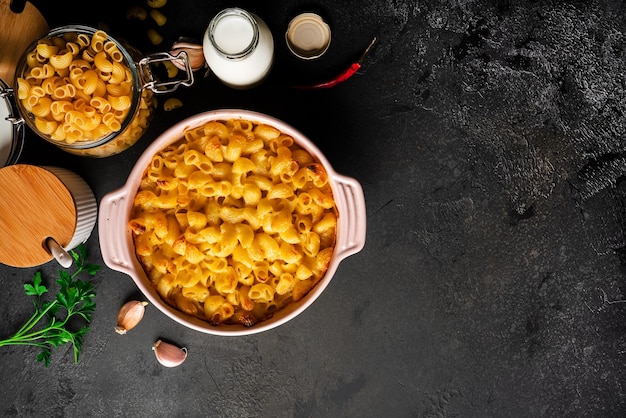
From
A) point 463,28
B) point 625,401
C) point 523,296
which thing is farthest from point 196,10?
point 625,401

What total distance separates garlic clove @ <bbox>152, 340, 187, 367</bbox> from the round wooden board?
0.92 meters

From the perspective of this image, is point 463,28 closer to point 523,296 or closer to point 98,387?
point 523,296

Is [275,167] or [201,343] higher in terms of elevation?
[275,167]

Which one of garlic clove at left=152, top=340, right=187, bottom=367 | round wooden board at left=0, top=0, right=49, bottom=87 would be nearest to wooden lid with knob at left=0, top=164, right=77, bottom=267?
round wooden board at left=0, top=0, right=49, bottom=87

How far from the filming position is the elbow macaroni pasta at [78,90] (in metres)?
1.46

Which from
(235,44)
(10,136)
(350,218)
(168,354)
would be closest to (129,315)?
(168,354)

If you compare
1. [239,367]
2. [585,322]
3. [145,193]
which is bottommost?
[239,367]

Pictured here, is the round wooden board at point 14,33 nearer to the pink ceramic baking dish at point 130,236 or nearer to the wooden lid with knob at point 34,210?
the wooden lid with knob at point 34,210

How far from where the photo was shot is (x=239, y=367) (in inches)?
71.3

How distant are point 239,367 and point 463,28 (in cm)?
131

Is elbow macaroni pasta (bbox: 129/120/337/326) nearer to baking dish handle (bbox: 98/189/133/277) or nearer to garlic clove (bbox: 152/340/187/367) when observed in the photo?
baking dish handle (bbox: 98/189/133/277)

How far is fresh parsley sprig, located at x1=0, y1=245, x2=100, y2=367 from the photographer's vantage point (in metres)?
1.74

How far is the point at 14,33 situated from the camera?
1.63 metres

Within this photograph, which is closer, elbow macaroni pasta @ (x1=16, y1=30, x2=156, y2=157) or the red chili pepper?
elbow macaroni pasta @ (x1=16, y1=30, x2=156, y2=157)
